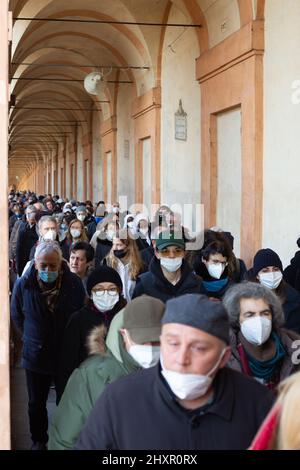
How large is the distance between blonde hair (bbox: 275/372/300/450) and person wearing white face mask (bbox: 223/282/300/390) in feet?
6.63

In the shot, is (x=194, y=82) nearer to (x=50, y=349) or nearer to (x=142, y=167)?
(x=142, y=167)

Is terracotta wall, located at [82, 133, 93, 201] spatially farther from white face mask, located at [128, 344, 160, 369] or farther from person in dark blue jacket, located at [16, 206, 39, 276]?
white face mask, located at [128, 344, 160, 369]

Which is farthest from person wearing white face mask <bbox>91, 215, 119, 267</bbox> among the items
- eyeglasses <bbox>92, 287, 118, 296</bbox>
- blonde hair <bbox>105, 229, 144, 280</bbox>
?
eyeglasses <bbox>92, 287, 118, 296</bbox>

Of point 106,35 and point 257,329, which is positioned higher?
point 106,35

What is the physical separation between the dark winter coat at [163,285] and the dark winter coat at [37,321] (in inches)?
24.6

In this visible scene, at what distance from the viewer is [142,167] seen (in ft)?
66.4

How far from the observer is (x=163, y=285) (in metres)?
6.04

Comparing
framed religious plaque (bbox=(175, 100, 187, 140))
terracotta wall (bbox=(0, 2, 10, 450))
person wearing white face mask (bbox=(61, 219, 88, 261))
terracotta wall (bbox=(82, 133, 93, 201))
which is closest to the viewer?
terracotta wall (bbox=(0, 2, 10, 450))

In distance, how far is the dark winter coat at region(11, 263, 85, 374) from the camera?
5605 mm

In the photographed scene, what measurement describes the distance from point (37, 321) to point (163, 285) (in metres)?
1.13

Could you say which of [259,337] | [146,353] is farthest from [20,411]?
[146,353]

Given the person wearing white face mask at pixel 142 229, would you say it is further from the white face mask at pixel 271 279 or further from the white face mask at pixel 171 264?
the white face mask at pixel 271 279

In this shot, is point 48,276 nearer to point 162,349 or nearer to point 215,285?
point 215,285
